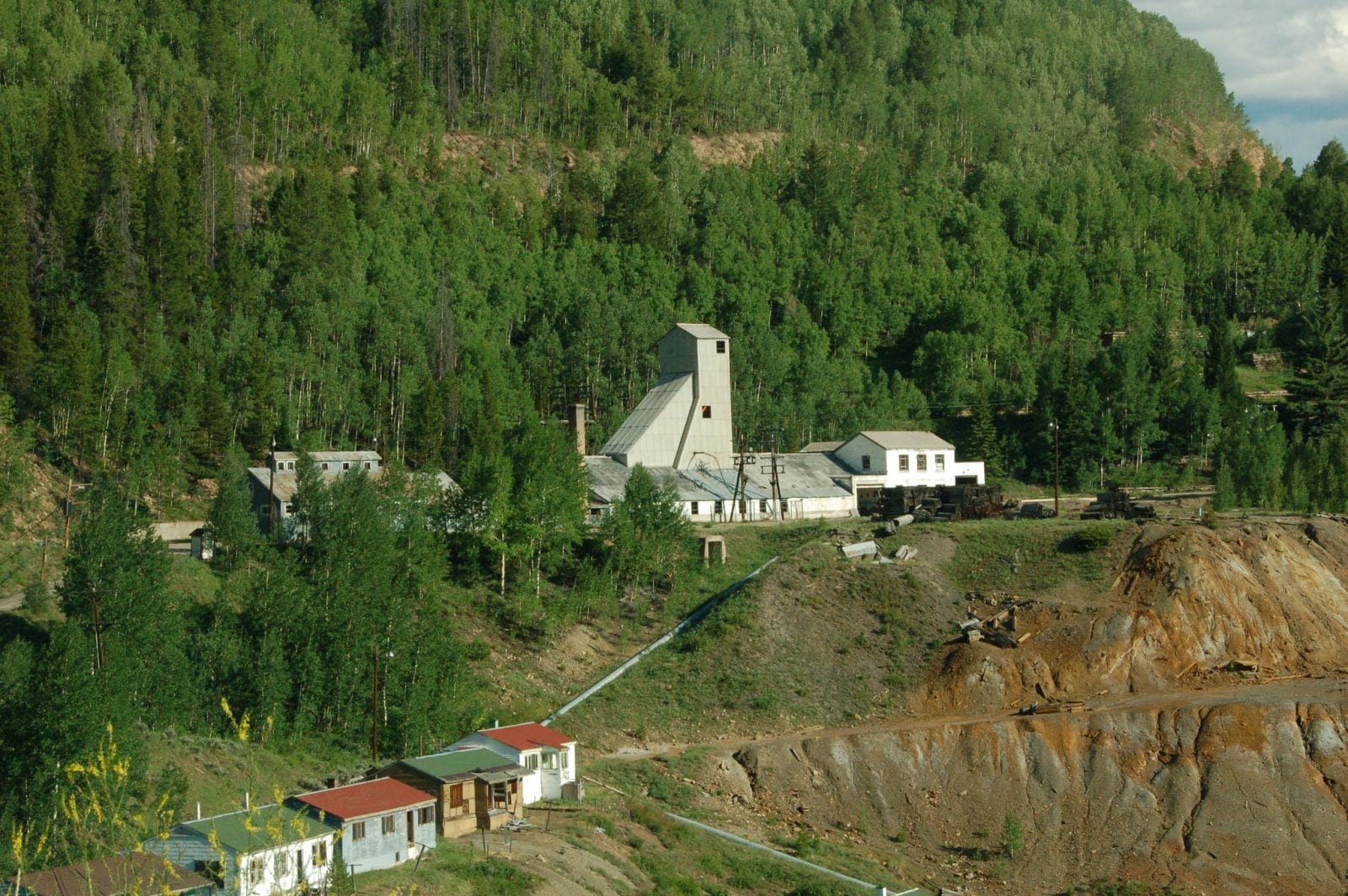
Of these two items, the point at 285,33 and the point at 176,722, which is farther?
the point at 285,33

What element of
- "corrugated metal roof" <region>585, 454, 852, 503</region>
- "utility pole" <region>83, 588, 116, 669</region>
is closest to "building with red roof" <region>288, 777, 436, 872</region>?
A: "utility pole" <region>83, 588, 116, 669</region>

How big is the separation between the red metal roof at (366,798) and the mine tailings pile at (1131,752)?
1710cm

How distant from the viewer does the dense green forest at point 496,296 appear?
53.3 m

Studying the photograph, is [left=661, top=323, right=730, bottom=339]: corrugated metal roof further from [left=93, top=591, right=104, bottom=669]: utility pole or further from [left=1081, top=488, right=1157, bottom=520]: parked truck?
[left=93, top=591, right=104, bottom=669]: utility pole

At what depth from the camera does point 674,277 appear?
4729 inches

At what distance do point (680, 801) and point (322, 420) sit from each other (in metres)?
46.0

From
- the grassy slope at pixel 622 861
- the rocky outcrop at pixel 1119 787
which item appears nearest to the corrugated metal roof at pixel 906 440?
the rocky outcrop at pixel 1119 787

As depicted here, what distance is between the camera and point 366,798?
3578cm

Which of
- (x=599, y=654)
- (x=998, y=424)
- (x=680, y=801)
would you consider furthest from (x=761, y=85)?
(x=680, y=801)

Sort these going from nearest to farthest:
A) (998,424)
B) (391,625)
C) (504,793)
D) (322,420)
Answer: (504,793)
(391,625)
(322,420)
(998,424)

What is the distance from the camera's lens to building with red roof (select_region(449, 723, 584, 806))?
1677 inches

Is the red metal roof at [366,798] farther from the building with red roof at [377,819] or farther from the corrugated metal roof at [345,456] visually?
the corrugated metal roof at [345,456]

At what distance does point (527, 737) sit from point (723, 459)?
42292mm

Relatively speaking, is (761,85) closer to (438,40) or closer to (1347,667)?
(438,40)
